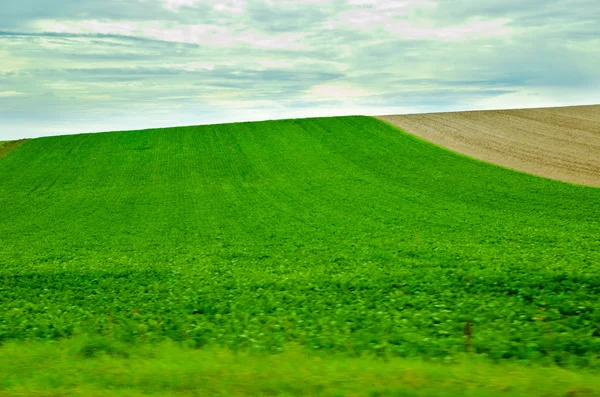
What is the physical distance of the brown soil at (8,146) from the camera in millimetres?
62775

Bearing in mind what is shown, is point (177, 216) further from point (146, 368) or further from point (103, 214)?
point (146, 368)

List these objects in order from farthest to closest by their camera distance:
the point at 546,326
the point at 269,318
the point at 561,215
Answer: the point at 561,215 < the point at 269,318 < the point at 546,326

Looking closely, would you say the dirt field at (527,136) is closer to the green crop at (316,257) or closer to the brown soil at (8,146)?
the green crop at (316,257)

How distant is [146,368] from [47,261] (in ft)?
46.5

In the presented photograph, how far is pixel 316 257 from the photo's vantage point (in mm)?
19000

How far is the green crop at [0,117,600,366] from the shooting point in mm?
11203

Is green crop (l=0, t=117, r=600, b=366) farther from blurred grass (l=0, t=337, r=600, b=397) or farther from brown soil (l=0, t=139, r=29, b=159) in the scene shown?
brown soil (l=0, t=139, r=29, b=159)

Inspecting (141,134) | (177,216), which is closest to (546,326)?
(177,216)

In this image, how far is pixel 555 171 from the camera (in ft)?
124

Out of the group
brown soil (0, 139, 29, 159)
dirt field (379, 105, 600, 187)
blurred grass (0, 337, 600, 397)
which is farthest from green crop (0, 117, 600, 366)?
brown soil (0, 139, 29, 159)

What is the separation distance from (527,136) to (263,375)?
50.3 metres

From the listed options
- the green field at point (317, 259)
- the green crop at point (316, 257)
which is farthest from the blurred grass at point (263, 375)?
the green crop at point (316, 257)

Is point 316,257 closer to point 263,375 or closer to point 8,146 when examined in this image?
point 263,375

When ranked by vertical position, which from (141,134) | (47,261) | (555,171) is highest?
(141,134)
